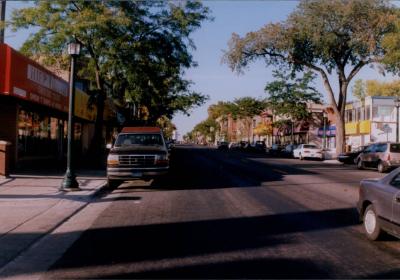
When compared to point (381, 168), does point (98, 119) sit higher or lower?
higher

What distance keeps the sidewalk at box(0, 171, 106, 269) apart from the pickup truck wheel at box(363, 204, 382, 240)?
5.48 meters

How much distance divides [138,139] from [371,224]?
11.6 metres

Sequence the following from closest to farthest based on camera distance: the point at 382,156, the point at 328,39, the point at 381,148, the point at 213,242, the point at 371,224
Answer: the point at 213,242 < the point at 371,224 < the point at 382,156 < the point at 381,148 < the point at 328,39

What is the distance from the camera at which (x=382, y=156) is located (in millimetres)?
29531

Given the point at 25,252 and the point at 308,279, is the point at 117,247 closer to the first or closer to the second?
the point at 25,252

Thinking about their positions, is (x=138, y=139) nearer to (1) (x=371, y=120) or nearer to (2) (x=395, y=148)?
(2) (x=395, y=148)

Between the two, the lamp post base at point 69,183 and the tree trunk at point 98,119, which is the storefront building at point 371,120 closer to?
the tree trunk at point 98,119

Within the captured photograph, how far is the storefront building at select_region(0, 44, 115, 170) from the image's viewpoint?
1825 centimetres

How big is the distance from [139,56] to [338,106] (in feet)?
91.3

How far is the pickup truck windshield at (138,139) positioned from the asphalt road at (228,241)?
3.93 metres

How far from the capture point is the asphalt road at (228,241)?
6986 millimetres

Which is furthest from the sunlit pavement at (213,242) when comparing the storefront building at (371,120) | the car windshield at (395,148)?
the storefront building at (371,120)

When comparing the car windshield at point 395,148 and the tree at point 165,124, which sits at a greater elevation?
the tree at point 165,124

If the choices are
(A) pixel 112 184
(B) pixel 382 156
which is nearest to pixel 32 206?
(A) pixel 112 184
